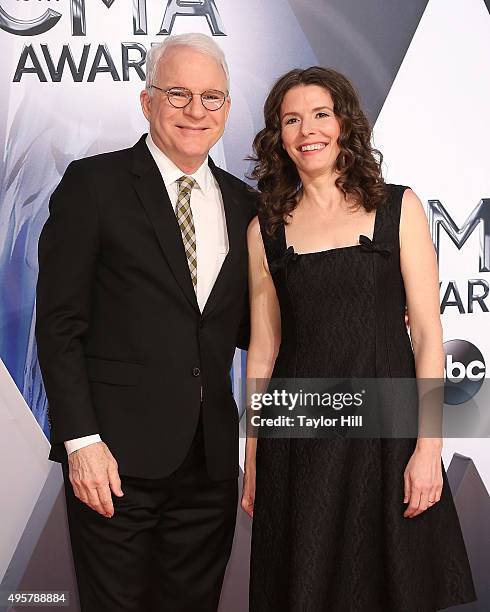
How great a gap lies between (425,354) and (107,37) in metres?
1.52

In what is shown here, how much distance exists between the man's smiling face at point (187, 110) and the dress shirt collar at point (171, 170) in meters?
0.02

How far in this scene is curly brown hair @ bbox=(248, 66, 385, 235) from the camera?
200 centimetres

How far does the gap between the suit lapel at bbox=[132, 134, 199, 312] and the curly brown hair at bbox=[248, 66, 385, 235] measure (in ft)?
0.81

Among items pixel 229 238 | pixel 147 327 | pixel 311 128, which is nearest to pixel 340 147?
pixel 311 128

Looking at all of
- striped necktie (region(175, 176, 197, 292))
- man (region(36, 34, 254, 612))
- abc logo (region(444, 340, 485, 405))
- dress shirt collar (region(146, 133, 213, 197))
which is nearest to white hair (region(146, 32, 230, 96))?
man (region(36, 34, 254, 612))

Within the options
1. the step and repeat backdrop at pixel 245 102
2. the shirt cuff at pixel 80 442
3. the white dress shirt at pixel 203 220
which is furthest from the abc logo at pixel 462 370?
the shirt cuff at pixel 80 442

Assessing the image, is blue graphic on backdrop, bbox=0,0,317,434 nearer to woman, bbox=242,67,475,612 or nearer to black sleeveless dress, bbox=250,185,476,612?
woman, bbox=242,67,475,612

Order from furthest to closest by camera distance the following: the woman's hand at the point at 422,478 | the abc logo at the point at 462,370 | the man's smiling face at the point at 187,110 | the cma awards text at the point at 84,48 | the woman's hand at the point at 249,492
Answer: the abc logo at the point at 462,370 → the cma awards text at the point at 84,48 → the woman's hand at the point at 249,492 → the man's smiling face at the point at 187,110 → the woman's hand at the point at 422,478

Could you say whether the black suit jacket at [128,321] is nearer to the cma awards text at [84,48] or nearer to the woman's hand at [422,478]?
the woman's hand at [422,478]

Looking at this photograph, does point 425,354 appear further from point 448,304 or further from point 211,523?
point 448,304

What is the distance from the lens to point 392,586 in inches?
74.5

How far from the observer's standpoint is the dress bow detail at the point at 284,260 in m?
1.96

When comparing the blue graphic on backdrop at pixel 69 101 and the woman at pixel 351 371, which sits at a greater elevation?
the blue graphic on backdrop at pixel 69 101

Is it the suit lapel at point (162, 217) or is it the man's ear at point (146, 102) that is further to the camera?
the man's ear at point (146, 102)
